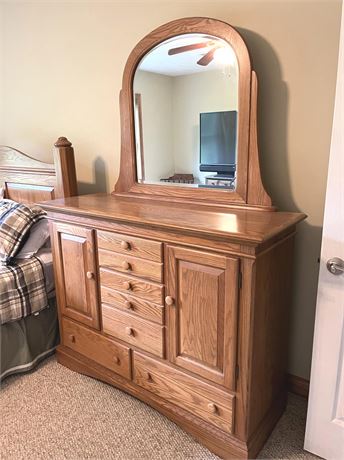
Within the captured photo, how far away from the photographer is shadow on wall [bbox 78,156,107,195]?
7.91ft

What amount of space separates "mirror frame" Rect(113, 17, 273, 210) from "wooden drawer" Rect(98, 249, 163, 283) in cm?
46

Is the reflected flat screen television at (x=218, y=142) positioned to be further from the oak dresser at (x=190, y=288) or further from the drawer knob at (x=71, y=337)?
the drawer knob at (x=71, y=337)

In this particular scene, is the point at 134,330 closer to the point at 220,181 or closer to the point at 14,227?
the point at 220,181

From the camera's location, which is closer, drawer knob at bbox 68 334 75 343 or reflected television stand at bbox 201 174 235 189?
reflected television stand at bbox 201 174 235 189

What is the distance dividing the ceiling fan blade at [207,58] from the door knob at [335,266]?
1.10 metres

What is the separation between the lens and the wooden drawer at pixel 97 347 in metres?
1.83

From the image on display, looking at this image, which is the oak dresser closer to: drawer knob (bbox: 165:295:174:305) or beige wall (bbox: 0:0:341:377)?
drawer knob (bbox: 165:295:174:305)

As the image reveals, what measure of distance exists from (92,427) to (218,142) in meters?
1.52

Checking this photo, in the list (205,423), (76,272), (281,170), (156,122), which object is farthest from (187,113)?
(205,423)

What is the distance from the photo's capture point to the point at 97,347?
76.6 inches

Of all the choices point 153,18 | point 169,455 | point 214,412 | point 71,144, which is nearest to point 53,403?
point 169,455

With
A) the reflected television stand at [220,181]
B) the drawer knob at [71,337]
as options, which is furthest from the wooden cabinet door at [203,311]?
the drawer knob at [71,337]

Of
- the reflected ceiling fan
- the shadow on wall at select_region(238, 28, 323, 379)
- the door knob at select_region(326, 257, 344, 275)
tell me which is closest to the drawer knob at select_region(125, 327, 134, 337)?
the shadow on wall at select_region(238, 28, 323, 379)

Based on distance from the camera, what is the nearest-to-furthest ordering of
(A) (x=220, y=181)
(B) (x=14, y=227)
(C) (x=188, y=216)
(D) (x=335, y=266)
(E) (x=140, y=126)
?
1. (D) (x=335, y=266)
2. (C) (x=188, y=216)
3. (A) (x=220, y=181)
4. (E) (x=140, y=126)
5. (B) (x=14, y=227)
